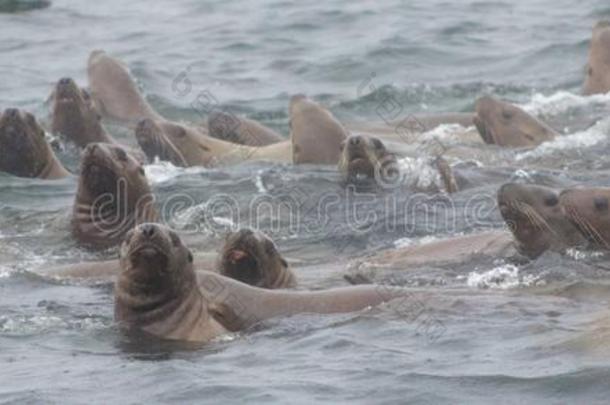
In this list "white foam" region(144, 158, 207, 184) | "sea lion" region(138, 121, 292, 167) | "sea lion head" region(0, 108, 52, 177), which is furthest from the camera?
"sea lion" region(138, 121, 292, 167)

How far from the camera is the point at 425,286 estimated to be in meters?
11.1

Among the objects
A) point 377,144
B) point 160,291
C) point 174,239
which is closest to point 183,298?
point 160,291

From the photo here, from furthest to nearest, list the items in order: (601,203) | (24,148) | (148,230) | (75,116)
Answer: (75,116), (24,148), (601,203), (148,230)

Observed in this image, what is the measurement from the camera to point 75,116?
1638 centimetres

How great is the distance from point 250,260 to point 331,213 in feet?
10.3

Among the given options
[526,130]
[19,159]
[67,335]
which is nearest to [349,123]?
[526,130]

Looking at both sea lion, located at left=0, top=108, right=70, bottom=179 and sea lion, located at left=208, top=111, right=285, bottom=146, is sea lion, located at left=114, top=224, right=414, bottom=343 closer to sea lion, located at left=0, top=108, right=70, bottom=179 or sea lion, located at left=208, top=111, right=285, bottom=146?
sea lion, located at left=0, top=108, right=70, bottom=179

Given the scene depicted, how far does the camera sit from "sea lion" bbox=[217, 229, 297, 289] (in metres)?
11.0

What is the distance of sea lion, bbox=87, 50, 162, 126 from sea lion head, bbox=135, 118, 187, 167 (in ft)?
6.89

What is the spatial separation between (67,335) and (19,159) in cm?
548

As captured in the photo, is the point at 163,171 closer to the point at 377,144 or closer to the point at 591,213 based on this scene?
the point at 377,144

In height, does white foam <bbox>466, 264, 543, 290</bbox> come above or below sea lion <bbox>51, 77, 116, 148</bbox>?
below

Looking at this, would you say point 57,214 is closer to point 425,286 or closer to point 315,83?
point 425,286

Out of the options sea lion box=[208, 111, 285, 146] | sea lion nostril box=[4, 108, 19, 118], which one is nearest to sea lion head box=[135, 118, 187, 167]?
sea lion box=[208, 111, 285, 146]
